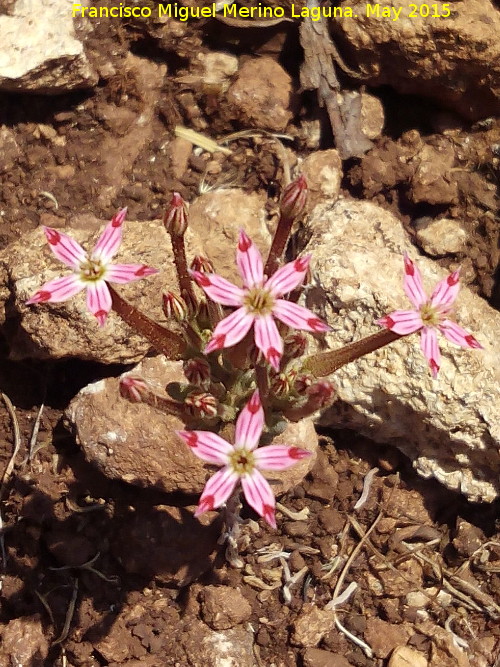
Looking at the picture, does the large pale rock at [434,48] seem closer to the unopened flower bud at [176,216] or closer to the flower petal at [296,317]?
the unopened flower bud at [176,216]

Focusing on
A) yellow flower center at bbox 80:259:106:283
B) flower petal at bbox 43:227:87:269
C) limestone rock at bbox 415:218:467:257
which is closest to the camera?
yellow flower center at bbox 80:259:106:283

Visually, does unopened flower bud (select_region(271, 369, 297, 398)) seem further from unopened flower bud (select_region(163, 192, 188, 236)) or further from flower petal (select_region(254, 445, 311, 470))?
unopened flower bud (select_region(163, 192, 188, 236))

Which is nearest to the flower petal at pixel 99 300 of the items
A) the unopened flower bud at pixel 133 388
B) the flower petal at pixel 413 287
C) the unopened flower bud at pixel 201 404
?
the unopened flower bud at pixel 133 388

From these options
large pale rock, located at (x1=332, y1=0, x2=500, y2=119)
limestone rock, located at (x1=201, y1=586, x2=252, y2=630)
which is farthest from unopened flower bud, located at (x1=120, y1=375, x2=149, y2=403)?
large pale rock, located at (x1=332, y1=0, x2=500, y2=119)

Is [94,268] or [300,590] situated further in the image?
[300,590]

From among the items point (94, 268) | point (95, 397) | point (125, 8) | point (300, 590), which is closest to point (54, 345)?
point (95, 397)

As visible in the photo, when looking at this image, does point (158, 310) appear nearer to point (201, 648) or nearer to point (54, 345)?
point (54, 345)

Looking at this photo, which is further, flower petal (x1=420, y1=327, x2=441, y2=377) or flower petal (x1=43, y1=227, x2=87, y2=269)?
flower petal (x1=43, y1=227, x2=87, y2=269)

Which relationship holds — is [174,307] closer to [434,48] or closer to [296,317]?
[296,317]
